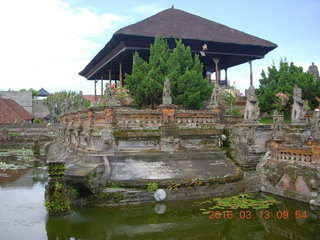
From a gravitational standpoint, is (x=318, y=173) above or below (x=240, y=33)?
below

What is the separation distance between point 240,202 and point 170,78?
7971mm

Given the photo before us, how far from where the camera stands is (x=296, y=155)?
34.7ft

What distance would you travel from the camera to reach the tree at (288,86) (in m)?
20.8

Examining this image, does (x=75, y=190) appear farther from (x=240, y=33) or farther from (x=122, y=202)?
(x=240, y=33)

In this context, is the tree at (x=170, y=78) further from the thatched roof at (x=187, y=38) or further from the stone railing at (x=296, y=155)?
the stone railing at (x=296, y=155)

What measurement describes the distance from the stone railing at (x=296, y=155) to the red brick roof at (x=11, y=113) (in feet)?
139

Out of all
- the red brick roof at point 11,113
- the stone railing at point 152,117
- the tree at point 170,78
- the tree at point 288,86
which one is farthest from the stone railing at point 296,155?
the red brick roof at point 11,113

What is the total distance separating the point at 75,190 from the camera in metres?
10.4

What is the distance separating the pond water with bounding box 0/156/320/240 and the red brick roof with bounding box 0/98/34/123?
3919cm

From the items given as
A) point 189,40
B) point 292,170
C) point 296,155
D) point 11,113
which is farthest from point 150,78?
point 11,113

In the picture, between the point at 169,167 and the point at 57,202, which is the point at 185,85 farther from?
the point at 57,202

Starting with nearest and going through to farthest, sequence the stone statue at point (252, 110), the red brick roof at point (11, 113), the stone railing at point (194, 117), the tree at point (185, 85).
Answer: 1. the stone statue at point (252, 110)
2. the stone railing at point (194, 117)
3. the tree at point (185, 85)
4. the red brick roof at point (11, 113)

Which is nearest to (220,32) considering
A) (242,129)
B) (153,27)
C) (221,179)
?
(153,27)

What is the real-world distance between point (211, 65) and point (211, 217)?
20.2m
